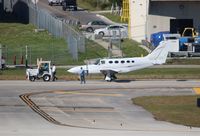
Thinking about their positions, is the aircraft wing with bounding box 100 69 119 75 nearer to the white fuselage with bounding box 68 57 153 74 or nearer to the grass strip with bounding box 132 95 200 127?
the white fuselage with bounding box 68 57 153 74

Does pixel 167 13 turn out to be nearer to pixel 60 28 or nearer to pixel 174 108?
pixel 60 28

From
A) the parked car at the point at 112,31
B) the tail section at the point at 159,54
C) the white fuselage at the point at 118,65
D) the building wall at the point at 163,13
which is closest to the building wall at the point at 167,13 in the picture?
the building wall at the point at 163,13

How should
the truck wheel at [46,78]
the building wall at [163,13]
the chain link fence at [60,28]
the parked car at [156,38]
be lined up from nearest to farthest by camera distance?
the truck wheel at [46,78]
the chain link fence at [60,28]
the parked car at [156,38]
the building wall at [163,13]

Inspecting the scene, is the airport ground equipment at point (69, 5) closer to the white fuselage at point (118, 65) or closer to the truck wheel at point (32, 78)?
the truck wheel at point (32, 78)

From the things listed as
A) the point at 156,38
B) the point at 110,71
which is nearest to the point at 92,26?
the point at 156,38

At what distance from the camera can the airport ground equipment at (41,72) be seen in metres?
62.2

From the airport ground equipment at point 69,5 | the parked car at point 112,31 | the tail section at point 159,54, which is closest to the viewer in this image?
the tail section at point 159,54

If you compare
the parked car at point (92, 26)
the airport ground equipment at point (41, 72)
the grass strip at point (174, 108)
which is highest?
the parked car at point (92, 26)

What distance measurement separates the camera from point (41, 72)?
2456 inches

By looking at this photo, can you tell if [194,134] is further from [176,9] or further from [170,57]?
[176,9]

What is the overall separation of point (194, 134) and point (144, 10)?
48.2m

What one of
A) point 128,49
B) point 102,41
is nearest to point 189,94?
point 128,49

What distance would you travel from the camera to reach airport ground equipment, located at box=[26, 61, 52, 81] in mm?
62156

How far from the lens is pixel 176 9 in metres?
83.6
